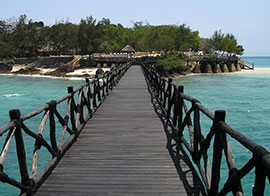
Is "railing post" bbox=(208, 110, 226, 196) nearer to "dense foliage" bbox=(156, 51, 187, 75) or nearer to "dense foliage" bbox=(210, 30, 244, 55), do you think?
"dense foliage" bbox=(156, 51, 187, 75)

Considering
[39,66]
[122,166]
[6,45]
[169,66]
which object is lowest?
[122,166]

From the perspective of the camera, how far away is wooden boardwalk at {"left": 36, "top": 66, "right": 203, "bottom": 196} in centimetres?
415

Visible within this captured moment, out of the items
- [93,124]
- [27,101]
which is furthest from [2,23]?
[93,124]

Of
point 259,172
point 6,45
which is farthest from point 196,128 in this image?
point 6,45

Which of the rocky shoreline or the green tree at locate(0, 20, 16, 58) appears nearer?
the rocky shoreline

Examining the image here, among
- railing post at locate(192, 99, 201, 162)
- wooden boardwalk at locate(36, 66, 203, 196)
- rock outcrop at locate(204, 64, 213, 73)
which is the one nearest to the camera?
wooden boardwalk at locate(36, 66, 203, 196)

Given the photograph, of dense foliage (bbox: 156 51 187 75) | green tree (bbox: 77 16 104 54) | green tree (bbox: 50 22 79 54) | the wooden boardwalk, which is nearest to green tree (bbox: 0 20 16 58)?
green tree (bbox: 50 22 79 54)

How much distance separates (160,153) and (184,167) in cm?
82

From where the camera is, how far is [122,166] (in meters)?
5.02

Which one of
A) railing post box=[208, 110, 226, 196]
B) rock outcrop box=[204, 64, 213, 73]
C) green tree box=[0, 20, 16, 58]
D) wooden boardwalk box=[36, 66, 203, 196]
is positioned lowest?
rock outcrop box=[204, 64, 213, 73]

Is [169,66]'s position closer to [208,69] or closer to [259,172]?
[208,69]

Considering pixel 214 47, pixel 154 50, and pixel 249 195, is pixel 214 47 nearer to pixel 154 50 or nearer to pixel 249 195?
pixel 154 50

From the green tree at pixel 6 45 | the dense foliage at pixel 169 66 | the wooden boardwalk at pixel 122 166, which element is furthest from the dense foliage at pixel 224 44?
the wooden boardwalk at pixel 122 166

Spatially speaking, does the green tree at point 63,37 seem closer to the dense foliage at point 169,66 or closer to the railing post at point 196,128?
the dense foliage at point 169,66
